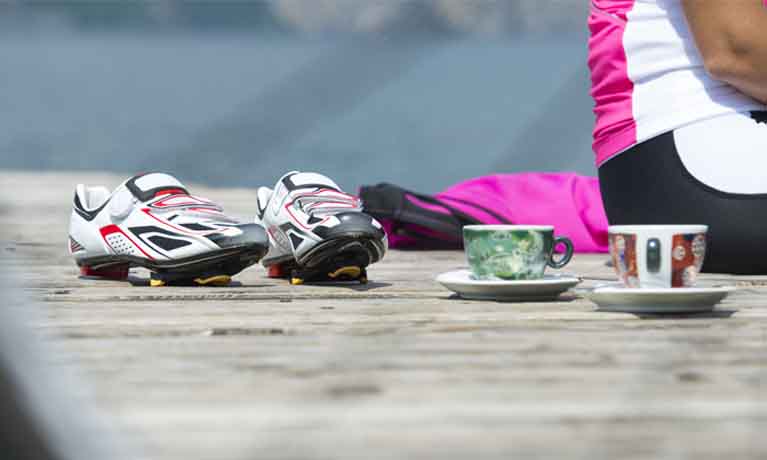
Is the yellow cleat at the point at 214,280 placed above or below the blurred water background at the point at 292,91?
below

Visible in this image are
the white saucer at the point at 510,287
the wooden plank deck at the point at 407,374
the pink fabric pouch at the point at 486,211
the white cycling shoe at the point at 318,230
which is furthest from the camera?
the pink fabric pouch at the point at 486,211

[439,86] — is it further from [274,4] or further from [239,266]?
[239,266]

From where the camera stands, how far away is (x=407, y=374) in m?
0.85

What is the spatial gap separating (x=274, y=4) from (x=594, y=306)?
11.4 m

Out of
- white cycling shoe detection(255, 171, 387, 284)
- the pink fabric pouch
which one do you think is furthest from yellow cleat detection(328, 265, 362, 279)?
the pink fabric pouch

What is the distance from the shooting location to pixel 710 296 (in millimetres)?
1169

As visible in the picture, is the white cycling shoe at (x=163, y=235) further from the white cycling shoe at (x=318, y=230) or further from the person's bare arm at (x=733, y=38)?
the person's bare arm at (x=733, y=38)

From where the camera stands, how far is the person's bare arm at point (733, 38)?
159 centimetres

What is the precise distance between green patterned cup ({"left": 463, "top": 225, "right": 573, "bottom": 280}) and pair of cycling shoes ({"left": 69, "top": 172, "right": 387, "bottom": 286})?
0.61 feet

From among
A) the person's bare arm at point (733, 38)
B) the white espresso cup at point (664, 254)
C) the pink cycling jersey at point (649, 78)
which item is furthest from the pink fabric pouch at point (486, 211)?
the white espresso cup at point (664, 254)

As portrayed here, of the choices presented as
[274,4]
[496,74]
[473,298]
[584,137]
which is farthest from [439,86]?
[473,298]

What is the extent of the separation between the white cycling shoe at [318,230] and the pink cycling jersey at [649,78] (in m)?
0.53

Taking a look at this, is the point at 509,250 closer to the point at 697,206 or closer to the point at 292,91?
the point at 697,206

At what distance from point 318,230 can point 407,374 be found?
0.63 metres
